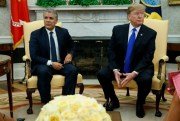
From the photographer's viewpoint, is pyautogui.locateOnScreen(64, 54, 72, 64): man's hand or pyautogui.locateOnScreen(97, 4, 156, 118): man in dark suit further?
pyautogui.locateOnScreen(64, 54, 72, 64): man's hand

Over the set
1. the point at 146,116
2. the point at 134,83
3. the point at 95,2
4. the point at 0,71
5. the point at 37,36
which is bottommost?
the point at 146,116

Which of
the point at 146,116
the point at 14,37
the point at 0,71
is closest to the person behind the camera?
the point at 0,71

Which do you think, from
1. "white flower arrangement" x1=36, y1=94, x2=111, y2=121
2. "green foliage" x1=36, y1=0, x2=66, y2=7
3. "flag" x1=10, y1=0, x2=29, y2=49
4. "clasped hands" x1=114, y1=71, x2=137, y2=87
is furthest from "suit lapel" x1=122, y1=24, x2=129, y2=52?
"white flower arrangement" x1=36, y1=94, x2=111, y2=121

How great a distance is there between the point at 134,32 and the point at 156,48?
0.43 metres

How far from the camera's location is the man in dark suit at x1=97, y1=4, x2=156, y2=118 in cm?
405

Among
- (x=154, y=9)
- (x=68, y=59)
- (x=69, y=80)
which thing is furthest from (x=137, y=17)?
(x=154, y=9)

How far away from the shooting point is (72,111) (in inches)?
56.6

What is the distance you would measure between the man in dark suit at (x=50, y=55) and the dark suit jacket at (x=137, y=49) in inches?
21.1

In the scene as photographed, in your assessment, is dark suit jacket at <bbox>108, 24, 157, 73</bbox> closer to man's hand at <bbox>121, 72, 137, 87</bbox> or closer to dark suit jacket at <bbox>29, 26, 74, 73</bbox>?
man's hand at <bbox>121, 72, 137, 87</bbox>

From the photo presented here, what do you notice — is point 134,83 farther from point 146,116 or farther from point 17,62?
point 17,62

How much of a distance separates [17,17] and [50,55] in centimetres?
183

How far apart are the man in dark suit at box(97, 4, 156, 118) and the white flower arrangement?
2.52 meters

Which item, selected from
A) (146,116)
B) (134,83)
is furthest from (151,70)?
(146,116)

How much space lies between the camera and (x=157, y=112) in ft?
13.5
